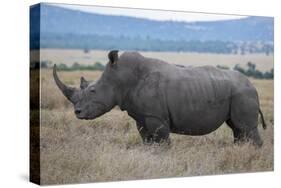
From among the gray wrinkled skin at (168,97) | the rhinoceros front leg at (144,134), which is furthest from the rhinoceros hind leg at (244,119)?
the rhinoceros front leg at (144,134)

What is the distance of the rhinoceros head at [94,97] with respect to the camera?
11.3 metres

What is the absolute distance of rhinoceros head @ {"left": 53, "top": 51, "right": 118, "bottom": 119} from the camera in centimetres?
1130

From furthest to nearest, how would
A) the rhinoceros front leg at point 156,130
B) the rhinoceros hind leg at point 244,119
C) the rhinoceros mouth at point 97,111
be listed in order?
the rhinoceros hind leg at point 244,119 < the rhinoceros front leg at point 156,130 < the rhinoceros mouth at point 97,111

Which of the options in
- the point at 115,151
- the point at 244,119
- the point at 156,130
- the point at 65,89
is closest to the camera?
the point at 65,89

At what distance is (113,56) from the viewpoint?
11391 millimetres

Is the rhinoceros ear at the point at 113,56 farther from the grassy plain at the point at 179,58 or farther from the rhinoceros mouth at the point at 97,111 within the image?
the rhinoceros mouth at the point at 97,111

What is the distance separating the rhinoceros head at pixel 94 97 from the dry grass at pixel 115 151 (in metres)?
0.09

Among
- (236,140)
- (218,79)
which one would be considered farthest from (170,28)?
(236,140)

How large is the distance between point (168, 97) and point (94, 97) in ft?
3.59

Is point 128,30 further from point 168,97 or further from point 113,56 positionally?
point 168,97

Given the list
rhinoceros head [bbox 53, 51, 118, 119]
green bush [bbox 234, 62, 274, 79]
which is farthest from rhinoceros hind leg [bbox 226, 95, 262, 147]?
rhinoceros head [bbox 53, 51, 118, 119]

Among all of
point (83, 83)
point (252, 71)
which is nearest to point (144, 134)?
point (83, 83)

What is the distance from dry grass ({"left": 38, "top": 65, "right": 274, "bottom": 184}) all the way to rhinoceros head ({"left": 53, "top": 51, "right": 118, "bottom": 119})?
3.6 inches

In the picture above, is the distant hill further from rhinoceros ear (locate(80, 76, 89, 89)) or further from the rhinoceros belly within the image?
the rhinoceros belly
